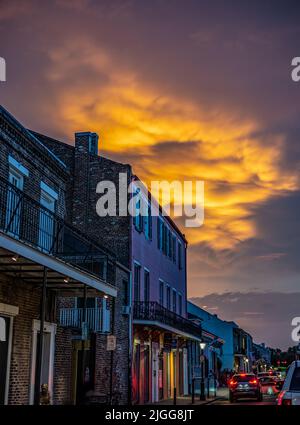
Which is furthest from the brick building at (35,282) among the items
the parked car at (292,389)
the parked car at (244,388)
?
the parked car at (244,388)

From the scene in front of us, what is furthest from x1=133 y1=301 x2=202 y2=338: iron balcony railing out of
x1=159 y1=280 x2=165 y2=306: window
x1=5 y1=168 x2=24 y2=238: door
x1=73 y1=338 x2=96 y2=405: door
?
x1=5 y1=168 x2=24 y2=238: door

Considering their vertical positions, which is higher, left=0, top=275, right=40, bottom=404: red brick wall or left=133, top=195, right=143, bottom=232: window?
left=133, top=195, right=143, bottom=232: window

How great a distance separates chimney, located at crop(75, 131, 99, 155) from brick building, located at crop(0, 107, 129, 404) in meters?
9.53

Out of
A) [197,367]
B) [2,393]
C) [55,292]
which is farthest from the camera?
[197,367]

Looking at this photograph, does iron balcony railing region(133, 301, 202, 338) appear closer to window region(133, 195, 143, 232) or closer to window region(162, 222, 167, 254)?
window region(133, 195, 143, 232)

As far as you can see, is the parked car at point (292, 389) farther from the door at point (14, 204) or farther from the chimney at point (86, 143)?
the chimney at point (86, 143)

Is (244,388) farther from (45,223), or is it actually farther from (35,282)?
(35,282)

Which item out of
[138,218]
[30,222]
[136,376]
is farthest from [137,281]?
[30,222]

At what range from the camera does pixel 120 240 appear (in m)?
26.4

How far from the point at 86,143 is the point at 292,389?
21220 mm

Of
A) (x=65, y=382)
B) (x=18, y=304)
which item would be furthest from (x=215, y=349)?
(x=18, y=304)

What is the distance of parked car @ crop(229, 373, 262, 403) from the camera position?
29245 millimetres
